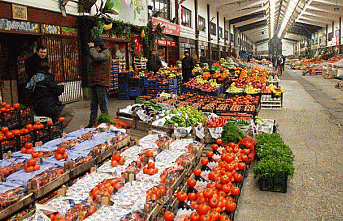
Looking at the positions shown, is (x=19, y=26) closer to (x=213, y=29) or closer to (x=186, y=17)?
(x=186, y=17)

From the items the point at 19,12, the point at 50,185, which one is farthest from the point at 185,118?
the point at 19,12

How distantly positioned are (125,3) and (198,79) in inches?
192

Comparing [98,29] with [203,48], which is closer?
[98,29]

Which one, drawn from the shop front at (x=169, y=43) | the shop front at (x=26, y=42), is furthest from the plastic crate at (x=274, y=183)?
the shop front at (x=169, y=43)

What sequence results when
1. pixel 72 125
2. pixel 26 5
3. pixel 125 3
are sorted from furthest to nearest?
pixel 125 3
pixel 26 5
pixel 72 125

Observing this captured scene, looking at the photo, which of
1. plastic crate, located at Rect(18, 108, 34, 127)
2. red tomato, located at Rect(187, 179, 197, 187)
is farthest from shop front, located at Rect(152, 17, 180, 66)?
red tomato, located at Rect(187, 179, 197, 187)

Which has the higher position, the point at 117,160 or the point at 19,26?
the point at 19,26

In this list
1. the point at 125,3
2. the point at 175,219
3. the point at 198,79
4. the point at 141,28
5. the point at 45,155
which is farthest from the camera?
the point at 141,28

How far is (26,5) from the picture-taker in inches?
365

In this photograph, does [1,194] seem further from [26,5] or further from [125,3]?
[125,3]

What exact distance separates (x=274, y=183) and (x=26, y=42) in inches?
316

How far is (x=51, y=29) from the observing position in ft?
34.2

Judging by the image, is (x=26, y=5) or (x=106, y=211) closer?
(x=106, y=211)

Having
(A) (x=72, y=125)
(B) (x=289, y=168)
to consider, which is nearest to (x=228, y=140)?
(B) (x=289, y=168)
